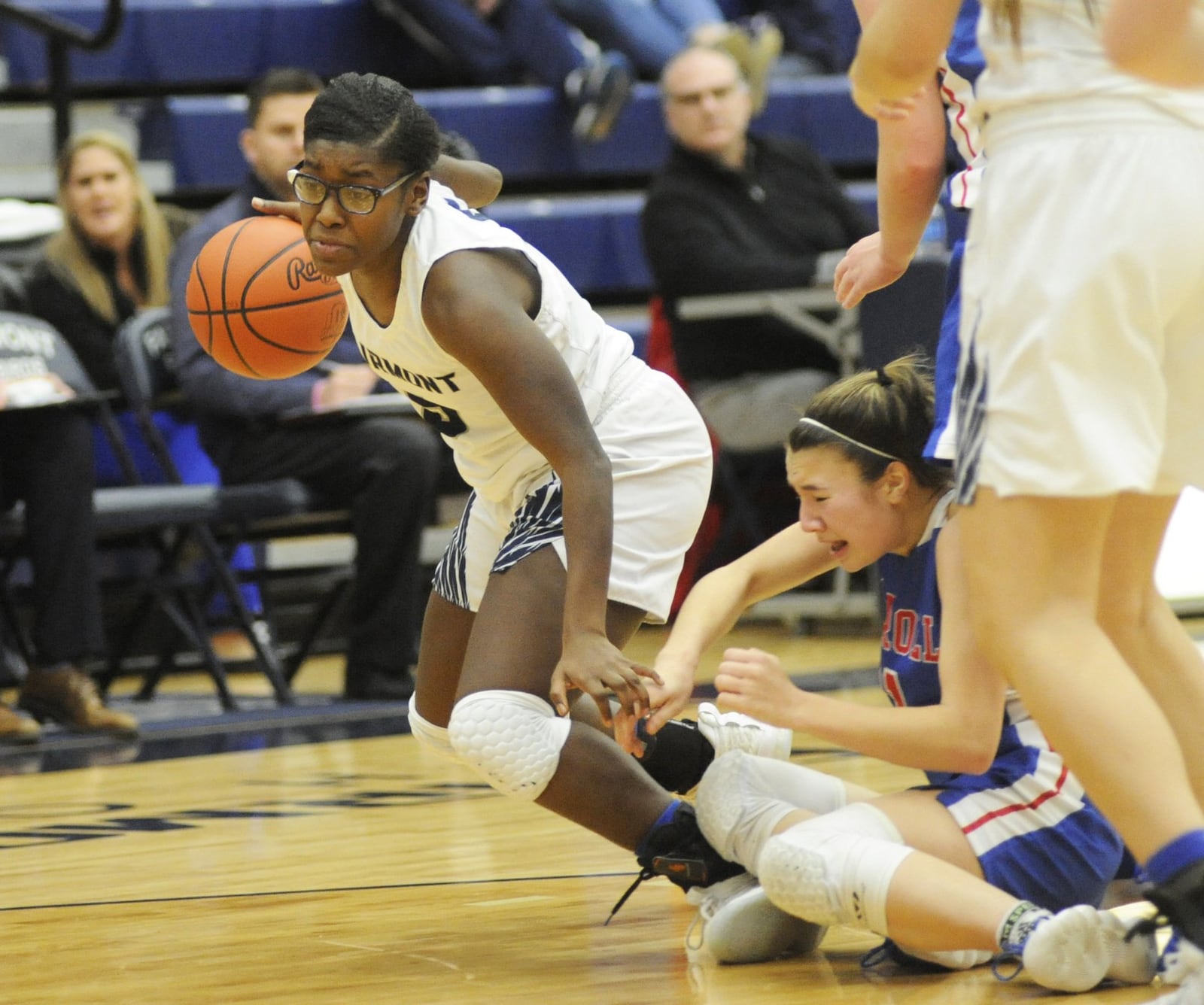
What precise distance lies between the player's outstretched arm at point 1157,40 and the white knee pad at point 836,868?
94 cm

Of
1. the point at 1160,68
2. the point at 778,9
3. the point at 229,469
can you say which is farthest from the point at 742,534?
the point at 1160,68

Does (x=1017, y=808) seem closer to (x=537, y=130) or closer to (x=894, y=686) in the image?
(x=894, y=686)

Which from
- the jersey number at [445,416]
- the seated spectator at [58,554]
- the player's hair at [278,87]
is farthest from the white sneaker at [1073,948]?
the player's hair at [278,87]

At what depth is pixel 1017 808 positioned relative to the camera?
238cm

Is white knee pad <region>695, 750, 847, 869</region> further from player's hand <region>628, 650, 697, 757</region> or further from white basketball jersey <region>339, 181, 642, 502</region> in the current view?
white basketball jersey <region>339, 181, 642, 502</region>

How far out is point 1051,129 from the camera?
189 cm

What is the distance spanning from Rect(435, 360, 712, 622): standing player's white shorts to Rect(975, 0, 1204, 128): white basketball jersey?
1.00 meters

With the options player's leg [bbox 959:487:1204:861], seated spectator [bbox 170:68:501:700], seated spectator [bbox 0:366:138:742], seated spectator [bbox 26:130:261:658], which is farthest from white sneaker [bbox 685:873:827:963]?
seated spectator [bbox 26:130:261:658]

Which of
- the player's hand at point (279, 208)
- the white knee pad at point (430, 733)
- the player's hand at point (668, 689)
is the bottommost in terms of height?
the white knee pad at point (430, 733)

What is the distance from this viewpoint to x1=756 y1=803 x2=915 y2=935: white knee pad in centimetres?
222

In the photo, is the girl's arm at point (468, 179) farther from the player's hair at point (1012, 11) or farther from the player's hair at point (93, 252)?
the player's hair at point (93, 252)

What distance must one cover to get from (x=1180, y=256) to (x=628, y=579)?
110 cm

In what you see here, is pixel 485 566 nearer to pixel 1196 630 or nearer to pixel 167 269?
pixel 167 269

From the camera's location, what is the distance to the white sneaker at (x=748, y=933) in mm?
2410
